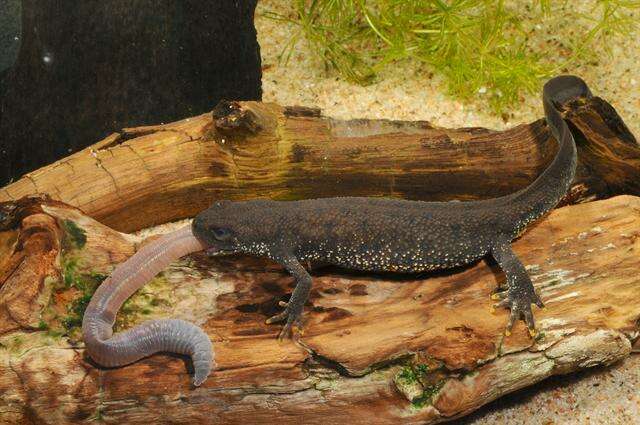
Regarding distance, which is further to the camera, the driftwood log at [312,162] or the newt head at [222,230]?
the driftwood log at [312,162]

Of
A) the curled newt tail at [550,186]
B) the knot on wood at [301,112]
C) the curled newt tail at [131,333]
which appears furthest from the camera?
the knot on wood at [301,112]

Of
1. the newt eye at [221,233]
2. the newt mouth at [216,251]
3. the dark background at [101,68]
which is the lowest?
the newt mouth at [216,251]

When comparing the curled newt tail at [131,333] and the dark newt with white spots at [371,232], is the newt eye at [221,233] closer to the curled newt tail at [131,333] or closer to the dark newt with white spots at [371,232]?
the dark newt with white spots at [371,232]

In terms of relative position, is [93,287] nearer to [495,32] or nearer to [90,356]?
[90,356]

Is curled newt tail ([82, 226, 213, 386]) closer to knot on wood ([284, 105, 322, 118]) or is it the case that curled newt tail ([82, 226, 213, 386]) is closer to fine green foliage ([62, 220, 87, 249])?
fine green foliage ([62, 220, 87, 249])

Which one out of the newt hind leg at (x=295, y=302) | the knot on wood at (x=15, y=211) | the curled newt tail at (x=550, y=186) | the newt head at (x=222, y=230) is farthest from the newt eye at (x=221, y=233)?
the curled newt tail at (x=550, y=186)

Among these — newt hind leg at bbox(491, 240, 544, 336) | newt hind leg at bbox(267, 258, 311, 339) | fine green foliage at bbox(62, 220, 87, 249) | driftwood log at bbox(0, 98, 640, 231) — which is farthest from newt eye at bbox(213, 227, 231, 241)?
newt hind leg at bbox(491, 240, 544, 336)

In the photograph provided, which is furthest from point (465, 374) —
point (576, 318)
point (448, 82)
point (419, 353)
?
point (448, 82)
